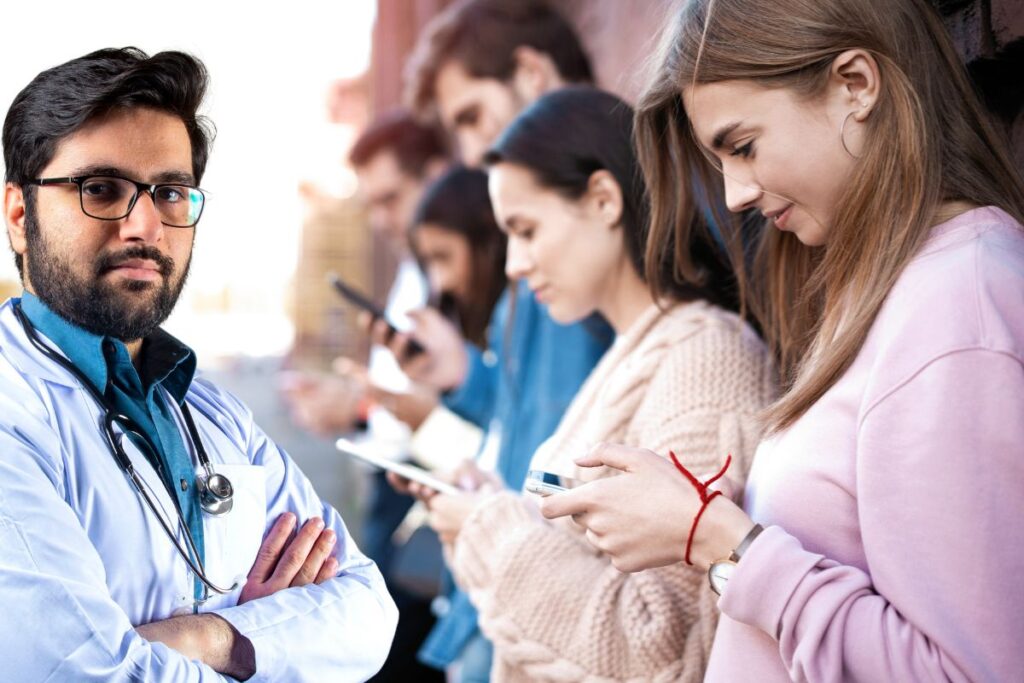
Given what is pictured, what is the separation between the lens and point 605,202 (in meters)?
1.70

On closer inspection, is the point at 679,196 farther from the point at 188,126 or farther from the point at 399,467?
the point at 188,126

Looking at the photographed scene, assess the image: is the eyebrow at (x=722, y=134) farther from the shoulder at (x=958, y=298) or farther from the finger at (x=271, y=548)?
the finger at (x=271, y=548)

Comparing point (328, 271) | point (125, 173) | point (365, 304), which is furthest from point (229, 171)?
point (328, 271)

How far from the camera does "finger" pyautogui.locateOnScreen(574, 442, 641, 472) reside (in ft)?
3.61

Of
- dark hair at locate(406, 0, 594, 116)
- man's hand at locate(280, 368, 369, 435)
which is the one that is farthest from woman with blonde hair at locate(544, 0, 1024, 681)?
man's hand at locate(280, 368, 369, 435)

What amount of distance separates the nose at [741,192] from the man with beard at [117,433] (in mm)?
544

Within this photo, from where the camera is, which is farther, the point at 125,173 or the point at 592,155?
the point at 592,155

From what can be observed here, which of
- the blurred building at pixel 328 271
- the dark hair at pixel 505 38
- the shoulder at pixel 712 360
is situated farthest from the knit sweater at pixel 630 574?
the dark hair at pixel 505 38

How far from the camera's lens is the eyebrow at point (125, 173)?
875mm

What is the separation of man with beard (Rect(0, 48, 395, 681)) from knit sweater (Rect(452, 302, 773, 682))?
1.48ft

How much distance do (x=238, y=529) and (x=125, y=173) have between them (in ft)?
1.05

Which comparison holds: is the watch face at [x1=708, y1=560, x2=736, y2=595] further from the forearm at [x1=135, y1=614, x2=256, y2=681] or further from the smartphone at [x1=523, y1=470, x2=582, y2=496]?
the forearm at [x1=135, y1=614, x2=256, y2=681]

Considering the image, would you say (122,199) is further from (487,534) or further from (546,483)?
(487,534)

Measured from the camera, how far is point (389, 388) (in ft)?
9.60
